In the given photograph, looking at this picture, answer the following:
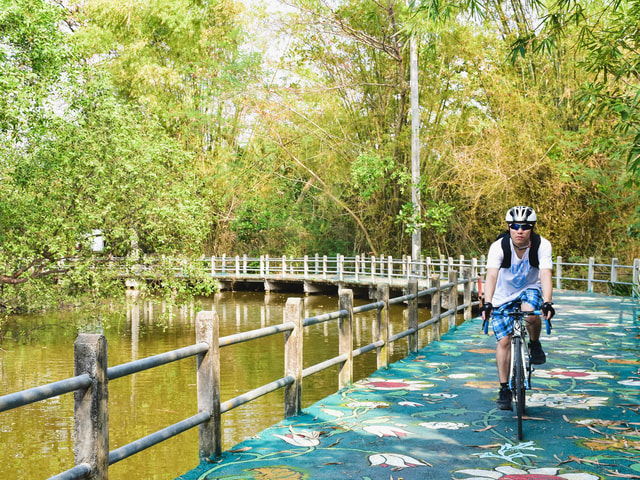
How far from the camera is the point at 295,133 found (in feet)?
123

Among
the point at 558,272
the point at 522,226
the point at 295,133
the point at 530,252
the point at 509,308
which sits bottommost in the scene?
the point at 558,272

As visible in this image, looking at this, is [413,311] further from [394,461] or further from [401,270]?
[401,270]

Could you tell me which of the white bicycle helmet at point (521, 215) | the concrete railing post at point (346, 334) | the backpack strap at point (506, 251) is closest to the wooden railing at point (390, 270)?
the concrete railing post at point (346, 334)

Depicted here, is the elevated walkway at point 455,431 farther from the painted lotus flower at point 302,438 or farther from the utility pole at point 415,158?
the utility pole at point 415,158

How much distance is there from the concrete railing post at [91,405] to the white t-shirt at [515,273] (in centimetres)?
366

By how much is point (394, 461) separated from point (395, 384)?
3.35 m

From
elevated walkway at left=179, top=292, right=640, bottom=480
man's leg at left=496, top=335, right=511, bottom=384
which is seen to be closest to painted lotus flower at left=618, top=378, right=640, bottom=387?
elevated walkway at left=179, top=292, right=640, bottom=480

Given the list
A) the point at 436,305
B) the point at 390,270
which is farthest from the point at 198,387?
the point at 390,270

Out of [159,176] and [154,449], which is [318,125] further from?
[154,449]

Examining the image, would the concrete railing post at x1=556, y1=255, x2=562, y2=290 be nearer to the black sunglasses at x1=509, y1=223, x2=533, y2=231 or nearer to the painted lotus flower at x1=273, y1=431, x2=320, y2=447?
the black sunglasses at x1=509, y1=223, x2=533, y2=231

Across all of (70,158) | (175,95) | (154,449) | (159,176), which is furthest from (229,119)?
(154,449)

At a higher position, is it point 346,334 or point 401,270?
point 401,270

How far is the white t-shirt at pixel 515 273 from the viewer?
6715 mm

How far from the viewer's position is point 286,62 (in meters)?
35.7
